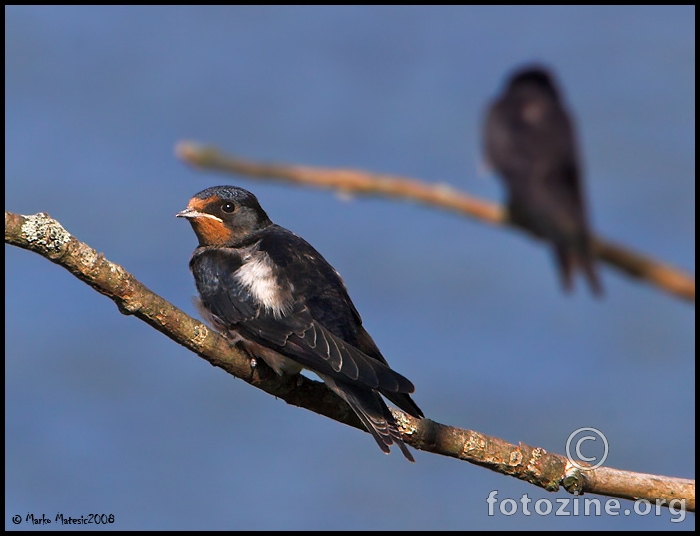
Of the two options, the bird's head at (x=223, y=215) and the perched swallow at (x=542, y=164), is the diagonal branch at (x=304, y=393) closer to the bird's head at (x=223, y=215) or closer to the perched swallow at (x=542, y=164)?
the bird's head at (x=223, y=215)

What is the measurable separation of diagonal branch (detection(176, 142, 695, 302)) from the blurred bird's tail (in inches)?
1.0

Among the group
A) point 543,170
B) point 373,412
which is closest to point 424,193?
point 543,170

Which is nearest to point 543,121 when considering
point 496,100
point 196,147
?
point 496,100

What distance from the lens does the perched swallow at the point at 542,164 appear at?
0.70 meters

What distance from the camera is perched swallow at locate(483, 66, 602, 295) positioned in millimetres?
701

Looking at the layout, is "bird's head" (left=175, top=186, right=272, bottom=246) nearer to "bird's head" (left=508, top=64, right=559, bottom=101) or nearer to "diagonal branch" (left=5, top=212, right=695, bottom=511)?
"diagonal branch" (left=5, top=212, right=695, bottom=511)

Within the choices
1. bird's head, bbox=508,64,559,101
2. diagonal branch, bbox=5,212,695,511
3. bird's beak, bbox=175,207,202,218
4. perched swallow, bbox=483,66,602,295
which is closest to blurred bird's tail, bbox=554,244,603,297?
perched swallow, bbox=483,66,602,295

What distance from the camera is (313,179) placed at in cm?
73

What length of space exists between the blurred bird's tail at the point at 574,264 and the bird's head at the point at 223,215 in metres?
3.20

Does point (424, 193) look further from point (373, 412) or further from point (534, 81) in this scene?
point (373, 412)

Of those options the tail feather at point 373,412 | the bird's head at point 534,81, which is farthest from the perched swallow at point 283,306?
the bird's head at point 534,81

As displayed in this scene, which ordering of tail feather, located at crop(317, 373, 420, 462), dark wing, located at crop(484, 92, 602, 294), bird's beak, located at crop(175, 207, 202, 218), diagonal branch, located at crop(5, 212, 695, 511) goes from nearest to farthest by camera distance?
1. dark wing, located at crop(484, 92, 602, 294)
2. diagonal branch, located at crop(5, 212, 695, 511)
3. tail feather, located at crop(317, 373, 420, 462)
4. bird's beak, located at crop(175, 207, 202, 218)

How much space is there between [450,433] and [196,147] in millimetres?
2189

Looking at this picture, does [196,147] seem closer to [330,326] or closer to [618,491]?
[618,491]
